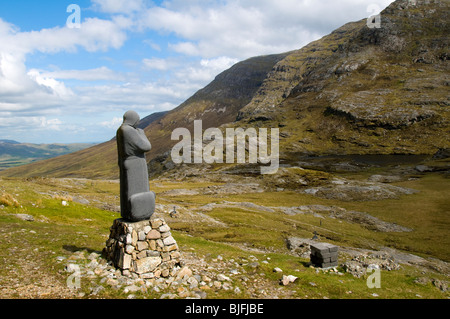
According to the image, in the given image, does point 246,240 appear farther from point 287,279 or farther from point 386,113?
point 386,113

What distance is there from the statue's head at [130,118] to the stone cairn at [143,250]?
Result: 16.7 ft

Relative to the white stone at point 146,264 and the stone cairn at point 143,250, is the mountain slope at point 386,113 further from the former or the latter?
the white stone at point 146,264

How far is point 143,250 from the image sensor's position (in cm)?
1348

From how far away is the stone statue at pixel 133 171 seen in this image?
1393 centimetres

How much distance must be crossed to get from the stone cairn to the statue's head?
5.09m

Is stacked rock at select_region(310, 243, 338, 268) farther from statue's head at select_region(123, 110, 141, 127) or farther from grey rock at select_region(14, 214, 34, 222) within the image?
grey rock at select_region(14, 214, 34, 222)

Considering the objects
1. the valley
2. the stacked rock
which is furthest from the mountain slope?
the stacked rock

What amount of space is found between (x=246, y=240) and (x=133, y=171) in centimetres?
1746

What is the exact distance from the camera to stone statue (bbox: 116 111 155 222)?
45.7 feet

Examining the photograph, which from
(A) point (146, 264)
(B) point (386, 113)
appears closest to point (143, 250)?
(A) point (146, 264)

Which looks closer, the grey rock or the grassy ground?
the grassy ground
